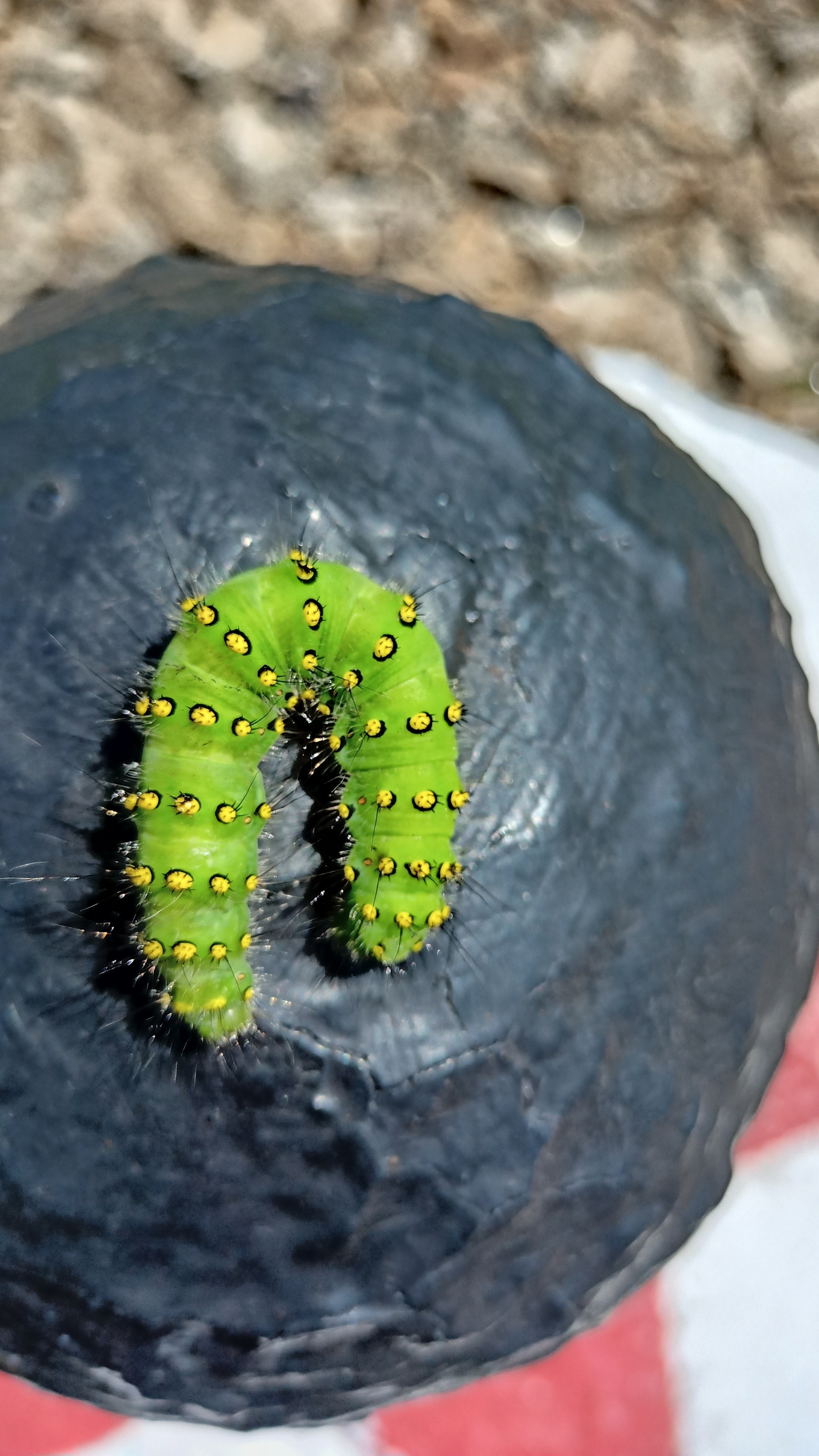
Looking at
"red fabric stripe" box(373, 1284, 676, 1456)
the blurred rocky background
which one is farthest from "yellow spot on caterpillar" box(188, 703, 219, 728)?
"red fabric stripe" box(373, 1284, 676, 1456)

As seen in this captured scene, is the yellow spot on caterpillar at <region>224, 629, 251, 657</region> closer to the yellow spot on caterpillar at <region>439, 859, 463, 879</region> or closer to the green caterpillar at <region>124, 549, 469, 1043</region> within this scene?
A: the green caterpillar at <region>124, 549, 469, 1043</region>

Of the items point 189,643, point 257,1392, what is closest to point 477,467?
point 189,643

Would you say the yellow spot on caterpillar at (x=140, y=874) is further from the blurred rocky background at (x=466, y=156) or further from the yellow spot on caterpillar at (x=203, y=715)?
the blurred rocky background at (x=466, y=156)

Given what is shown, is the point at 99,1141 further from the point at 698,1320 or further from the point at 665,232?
the point at 665,232

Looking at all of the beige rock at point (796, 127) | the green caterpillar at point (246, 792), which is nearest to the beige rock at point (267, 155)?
the beige rock at point (796, 127)

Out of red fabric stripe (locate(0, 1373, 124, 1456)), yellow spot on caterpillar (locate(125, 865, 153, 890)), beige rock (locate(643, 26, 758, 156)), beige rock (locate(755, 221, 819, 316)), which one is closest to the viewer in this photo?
yellow spot on caterpillar (locate(125, 865, 153, 890))

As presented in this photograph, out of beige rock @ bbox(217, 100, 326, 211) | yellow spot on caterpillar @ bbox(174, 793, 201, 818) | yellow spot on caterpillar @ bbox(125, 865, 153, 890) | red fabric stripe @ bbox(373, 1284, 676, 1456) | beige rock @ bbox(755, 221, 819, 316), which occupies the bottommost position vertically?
red fabric stripe @ bbox(373, 1284, 676, 1456)

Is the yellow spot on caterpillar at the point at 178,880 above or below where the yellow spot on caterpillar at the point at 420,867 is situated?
below
